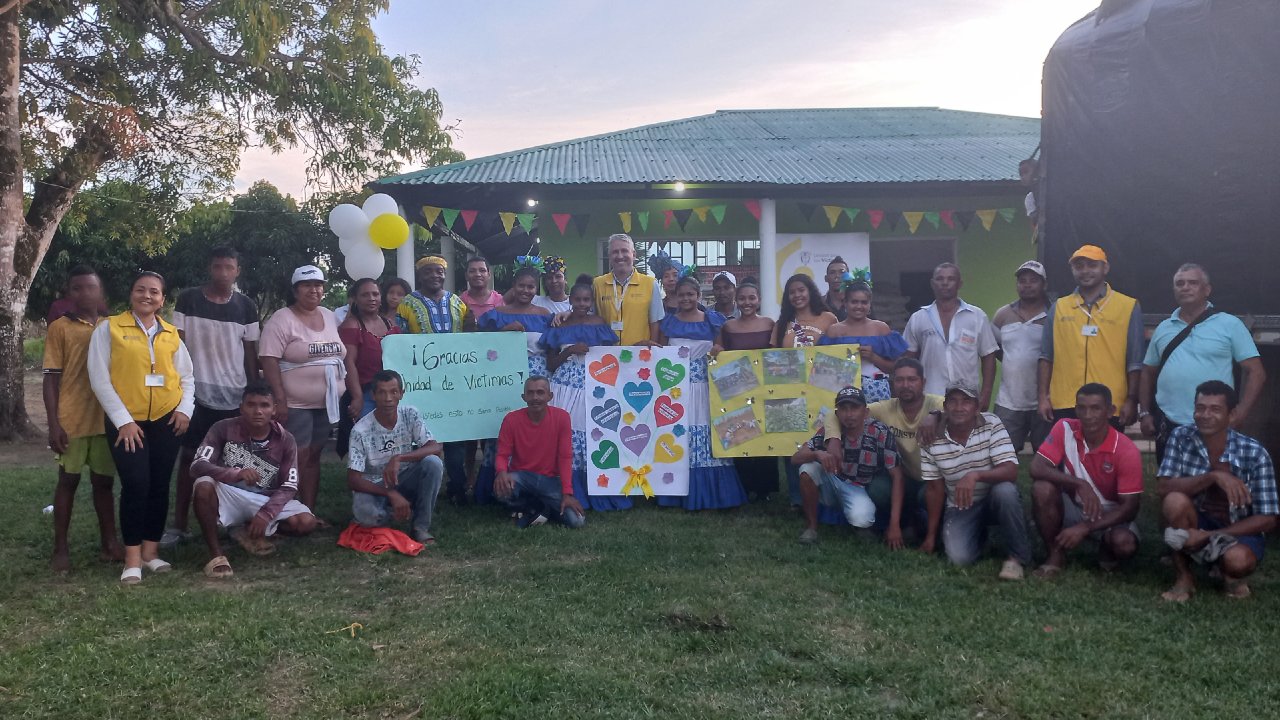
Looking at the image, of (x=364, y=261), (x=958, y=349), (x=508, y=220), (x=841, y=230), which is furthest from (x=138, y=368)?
→ (x=841, y=230)

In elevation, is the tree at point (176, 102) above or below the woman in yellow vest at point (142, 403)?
above

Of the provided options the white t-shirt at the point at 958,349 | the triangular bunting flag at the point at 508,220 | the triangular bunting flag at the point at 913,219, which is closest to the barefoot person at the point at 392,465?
the white t-shirt at the point at 958,349

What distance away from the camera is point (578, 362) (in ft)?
21.3

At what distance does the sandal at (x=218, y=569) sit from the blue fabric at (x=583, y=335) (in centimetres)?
264

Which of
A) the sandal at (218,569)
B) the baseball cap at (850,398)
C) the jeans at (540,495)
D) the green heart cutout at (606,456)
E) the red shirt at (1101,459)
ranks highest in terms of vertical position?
the baseball cap at (850,398)

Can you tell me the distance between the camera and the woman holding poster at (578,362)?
6.39m

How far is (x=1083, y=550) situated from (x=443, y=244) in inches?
427

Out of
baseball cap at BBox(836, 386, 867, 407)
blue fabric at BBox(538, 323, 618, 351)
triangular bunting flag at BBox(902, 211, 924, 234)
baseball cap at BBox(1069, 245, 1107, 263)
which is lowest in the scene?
baseball cap at BBox(836, 386, 867, 407)

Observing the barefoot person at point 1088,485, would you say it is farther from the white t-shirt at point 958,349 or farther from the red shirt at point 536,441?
the red shirt at point 536,441

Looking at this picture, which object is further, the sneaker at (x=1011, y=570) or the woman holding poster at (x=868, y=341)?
→ the woman holding poster at (x=868, y=341)

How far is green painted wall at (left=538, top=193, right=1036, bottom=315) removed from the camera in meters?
12.9

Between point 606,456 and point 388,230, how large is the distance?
313cm

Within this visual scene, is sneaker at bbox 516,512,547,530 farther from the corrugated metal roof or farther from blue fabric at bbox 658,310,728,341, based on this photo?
the corrugated metal roof

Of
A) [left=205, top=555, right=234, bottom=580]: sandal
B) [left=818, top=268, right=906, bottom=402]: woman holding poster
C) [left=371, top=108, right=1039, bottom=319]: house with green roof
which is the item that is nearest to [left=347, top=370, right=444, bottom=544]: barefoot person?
[left=205, top=555, right=234, bottom=580]: sandal
